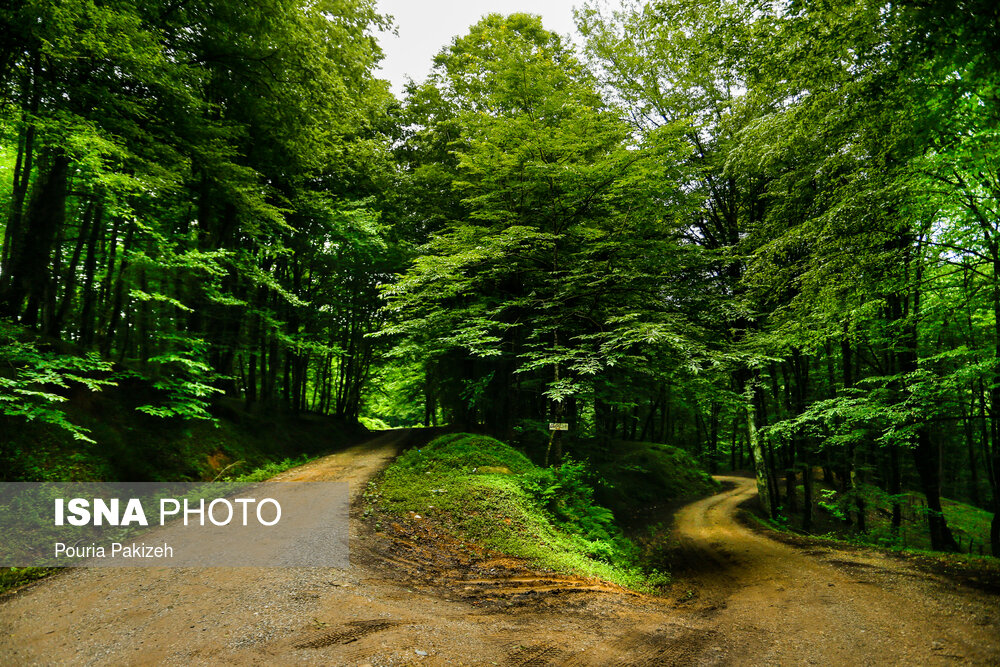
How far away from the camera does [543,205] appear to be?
10875 mm

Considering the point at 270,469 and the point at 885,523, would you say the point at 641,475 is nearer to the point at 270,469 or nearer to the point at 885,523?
the point at 885,523

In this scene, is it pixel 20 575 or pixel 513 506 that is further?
pixel 513 506

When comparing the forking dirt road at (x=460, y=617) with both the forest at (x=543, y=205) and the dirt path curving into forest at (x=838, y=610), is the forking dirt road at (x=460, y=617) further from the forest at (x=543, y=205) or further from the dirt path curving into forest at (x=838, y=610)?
the forest at (x=543, y=205)

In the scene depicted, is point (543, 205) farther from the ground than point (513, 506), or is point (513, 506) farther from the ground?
point (543, 205)

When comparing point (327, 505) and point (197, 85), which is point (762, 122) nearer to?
point (327, 505)

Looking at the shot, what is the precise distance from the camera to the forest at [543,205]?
615 cm

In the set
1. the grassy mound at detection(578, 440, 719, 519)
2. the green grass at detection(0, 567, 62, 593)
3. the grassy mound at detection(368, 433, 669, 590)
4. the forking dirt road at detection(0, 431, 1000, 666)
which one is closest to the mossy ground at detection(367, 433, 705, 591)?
the grassy mound at detection(368, 433, 669, 590)

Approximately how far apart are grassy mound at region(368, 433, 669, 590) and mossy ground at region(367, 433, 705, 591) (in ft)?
0.05

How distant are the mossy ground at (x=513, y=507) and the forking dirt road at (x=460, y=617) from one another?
567 millimetres

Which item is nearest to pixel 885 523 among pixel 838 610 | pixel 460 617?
pixel 838 610

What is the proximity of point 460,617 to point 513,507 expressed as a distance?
12.3 ft

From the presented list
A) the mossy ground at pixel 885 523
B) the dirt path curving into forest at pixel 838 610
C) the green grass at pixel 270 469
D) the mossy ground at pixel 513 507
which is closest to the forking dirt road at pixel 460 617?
the dirt path curving into forest at pixel 838 610

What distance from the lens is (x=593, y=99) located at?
1205 centimetres

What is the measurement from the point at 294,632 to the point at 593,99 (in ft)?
43.7
